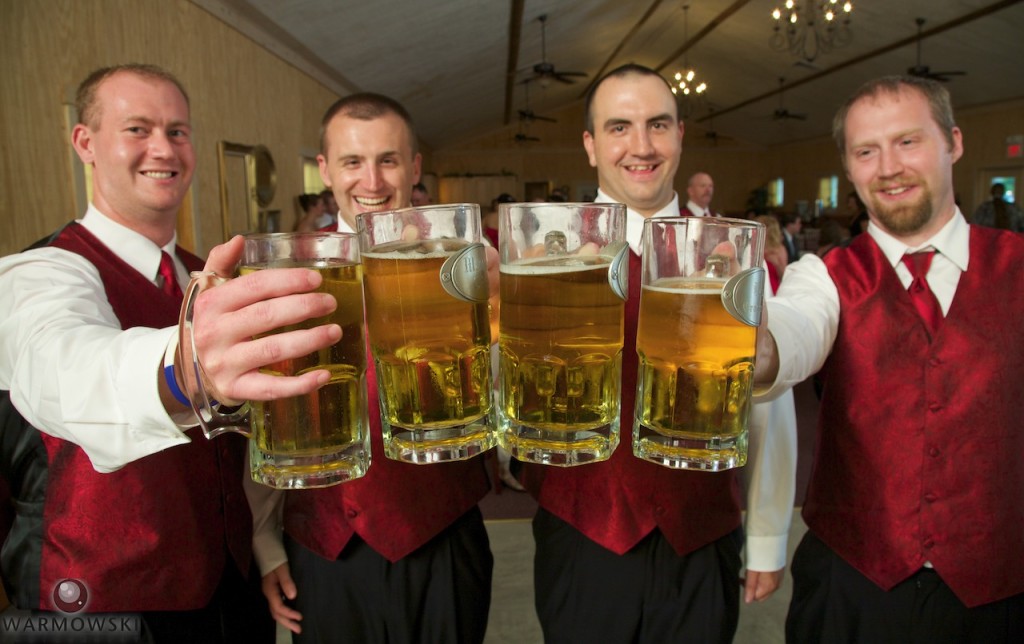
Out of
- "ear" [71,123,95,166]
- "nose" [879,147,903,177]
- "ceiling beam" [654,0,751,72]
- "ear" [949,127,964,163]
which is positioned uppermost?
"ceiling beam" [654,0,751,72]

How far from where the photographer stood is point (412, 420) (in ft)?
2.42

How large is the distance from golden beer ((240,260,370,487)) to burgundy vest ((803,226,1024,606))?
1141 mm

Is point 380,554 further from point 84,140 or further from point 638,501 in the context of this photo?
point 84,140

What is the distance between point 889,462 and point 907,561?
0.69ft

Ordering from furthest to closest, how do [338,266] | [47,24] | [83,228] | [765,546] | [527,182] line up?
[527,182] → [47,24] → [765,546] → [83,228] → [338,266]

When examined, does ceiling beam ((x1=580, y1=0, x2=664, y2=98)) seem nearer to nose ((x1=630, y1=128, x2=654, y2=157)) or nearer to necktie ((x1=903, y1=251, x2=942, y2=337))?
nose ((x1=630, y1=128, x2=654, y2=157))

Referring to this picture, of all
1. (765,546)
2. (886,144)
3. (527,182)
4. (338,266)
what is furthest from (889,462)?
(527,182)

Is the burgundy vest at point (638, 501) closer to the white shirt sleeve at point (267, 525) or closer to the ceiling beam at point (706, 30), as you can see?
the white shirt sleeve at point (267, 525)

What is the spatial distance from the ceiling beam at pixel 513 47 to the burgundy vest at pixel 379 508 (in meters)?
7.16

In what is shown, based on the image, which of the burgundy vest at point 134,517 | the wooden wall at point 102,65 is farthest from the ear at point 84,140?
the wooden wall at point 102,65

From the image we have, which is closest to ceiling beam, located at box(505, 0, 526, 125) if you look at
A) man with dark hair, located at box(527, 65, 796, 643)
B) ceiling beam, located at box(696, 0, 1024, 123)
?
ceiling beam, located at box(696, 0, 1024, 123)

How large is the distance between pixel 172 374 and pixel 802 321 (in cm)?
110

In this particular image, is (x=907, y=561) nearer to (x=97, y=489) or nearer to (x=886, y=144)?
(x=886, y=144)

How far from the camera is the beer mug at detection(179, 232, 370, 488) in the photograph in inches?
27.6
